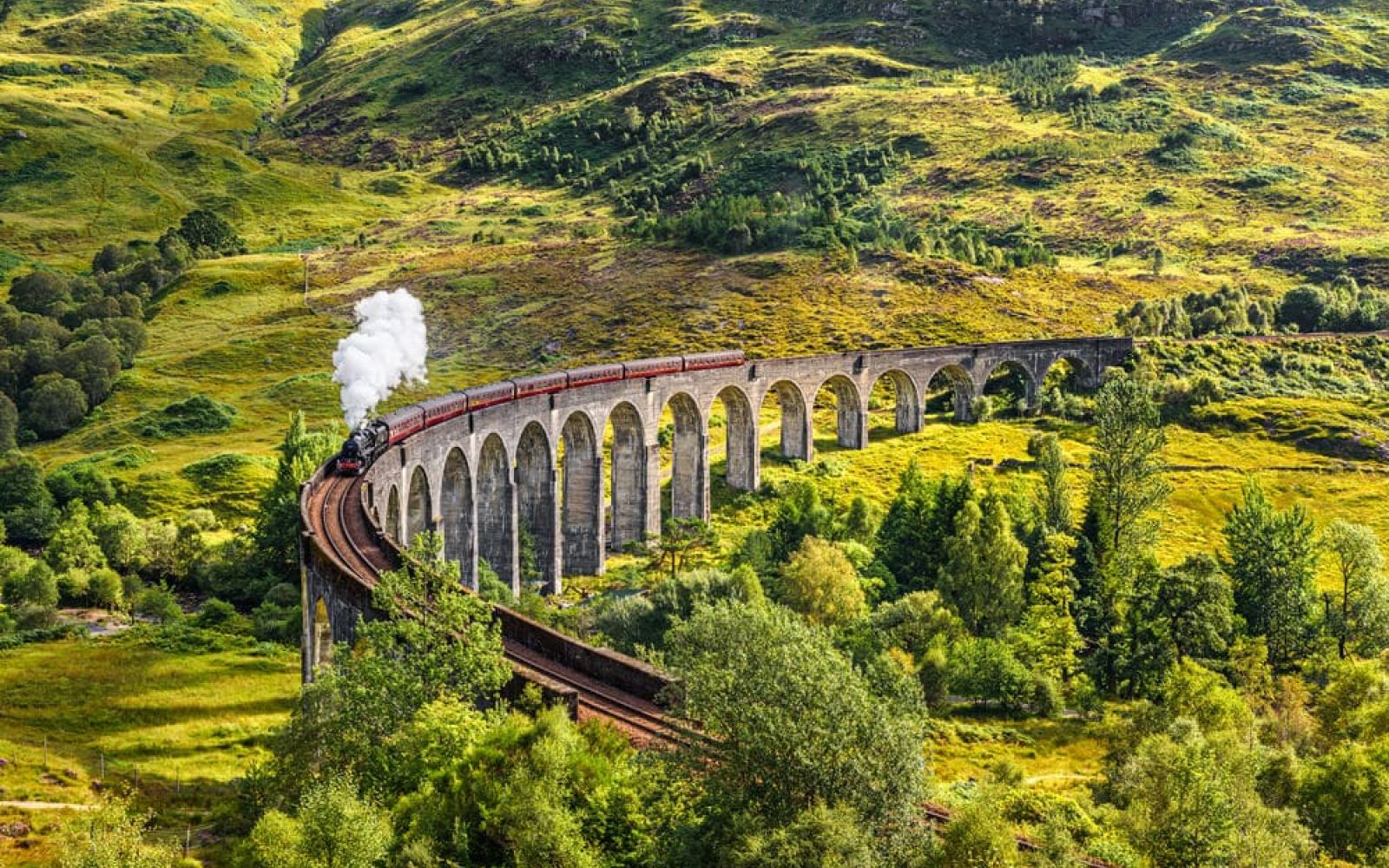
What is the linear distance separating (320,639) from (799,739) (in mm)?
30678

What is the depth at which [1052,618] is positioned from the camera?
6275 cm

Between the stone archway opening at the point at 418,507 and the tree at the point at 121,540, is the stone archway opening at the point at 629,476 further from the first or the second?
the tree at the point at 121,540

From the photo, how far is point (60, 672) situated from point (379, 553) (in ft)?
77.5

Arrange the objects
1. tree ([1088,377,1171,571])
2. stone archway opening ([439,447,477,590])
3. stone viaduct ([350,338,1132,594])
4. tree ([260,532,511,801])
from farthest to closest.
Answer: tree ([1088,377,1171,571]) → stone archway opening ([439,447,477,590]) → stone viaduct ([350,338,1132,594]) → tree ([260,532,511,801])

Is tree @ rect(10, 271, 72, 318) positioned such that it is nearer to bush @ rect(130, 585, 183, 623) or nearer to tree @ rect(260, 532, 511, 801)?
bush @ rect(130, 585, 183, 623)

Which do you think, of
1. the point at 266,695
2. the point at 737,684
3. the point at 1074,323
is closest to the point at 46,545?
the point at 266,695

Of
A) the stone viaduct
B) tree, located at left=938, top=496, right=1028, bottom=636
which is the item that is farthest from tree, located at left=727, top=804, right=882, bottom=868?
tree, located at left=938, top=496, right=1028, bottom=636

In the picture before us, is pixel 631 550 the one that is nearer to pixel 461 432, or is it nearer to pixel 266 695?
pixel 461 432

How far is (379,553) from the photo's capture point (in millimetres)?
46969

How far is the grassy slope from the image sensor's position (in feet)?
147

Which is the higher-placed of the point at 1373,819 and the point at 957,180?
the point at 957,180

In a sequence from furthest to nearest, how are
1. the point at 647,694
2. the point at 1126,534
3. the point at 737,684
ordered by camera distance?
the point at 1126,534
the point at 647,694
the point at 737,684

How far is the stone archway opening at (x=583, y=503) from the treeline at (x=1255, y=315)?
76.8 m

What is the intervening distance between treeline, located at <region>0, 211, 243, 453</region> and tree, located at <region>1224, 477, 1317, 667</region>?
338 ft
